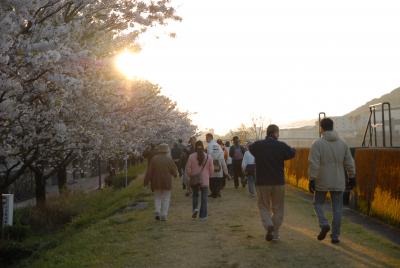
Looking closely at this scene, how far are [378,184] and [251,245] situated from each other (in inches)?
237

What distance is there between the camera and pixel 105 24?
14.4 m

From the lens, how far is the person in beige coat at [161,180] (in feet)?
41.1

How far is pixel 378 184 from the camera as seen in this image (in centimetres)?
1370

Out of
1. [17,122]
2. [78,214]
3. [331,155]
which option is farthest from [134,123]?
[331,155]

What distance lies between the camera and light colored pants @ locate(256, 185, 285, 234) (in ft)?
29.7

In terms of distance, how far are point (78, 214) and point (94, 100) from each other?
7321 millimetres

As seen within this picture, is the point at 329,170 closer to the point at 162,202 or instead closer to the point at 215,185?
the point at 162,202

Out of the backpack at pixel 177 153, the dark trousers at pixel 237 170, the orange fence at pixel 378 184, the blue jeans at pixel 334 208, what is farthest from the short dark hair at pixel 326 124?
the backpack at pixel 177 153

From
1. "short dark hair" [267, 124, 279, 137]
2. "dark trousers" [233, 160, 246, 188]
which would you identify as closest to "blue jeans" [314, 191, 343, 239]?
"short dark hair" [267, 124, 279, 137]

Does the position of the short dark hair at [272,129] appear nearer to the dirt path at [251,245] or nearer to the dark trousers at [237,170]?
the dirt path at [251,245]

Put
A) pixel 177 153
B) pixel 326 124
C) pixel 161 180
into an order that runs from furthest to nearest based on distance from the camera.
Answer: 1. pixel 177 153
2. pixel 161 180
3. pixel 326 124

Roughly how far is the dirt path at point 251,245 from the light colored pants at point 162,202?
33cm

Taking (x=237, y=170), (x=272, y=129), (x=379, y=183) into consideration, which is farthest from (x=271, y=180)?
(x=237, y=170)

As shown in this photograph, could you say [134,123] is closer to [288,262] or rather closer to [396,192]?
[396,192]
